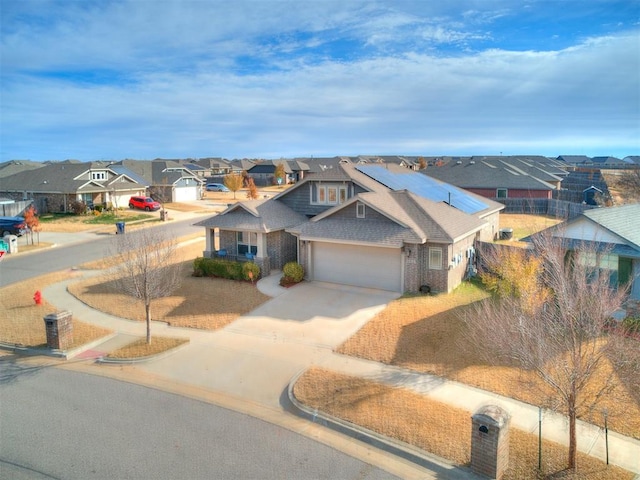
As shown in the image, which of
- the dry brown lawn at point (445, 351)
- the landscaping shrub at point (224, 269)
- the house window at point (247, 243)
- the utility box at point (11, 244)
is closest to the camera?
the dry brown lawn at point (445, 351)

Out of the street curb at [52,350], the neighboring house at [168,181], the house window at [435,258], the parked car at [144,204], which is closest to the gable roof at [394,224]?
the house window at [435,258]

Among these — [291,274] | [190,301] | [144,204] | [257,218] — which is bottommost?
[190,301]

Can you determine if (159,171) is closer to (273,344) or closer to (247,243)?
(247,243)

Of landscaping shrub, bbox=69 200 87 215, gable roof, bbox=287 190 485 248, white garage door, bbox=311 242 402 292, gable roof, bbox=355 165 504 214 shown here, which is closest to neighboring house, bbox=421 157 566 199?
gable roof, bbox=355 165 504 214

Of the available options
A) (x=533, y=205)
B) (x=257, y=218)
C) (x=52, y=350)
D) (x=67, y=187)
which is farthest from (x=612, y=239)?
(x=67, y=187)

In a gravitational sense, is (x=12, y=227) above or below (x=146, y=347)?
above

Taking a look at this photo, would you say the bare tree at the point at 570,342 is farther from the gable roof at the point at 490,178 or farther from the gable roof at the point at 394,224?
the gable roof at the point at 490,178
